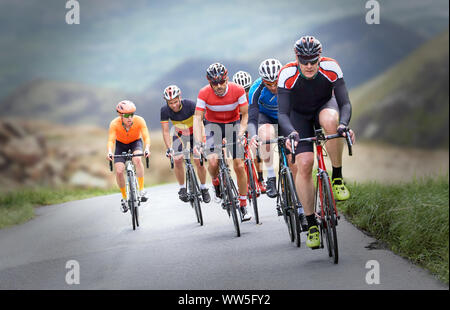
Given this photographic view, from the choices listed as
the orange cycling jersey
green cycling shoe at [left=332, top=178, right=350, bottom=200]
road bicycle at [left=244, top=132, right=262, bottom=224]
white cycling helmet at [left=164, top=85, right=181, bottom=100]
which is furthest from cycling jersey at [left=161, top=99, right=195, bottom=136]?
green cycling shoe at [left=332, top=178, right=350, bottom=200]

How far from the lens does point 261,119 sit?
24.7 ft

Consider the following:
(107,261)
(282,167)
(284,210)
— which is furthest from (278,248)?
(107,261)

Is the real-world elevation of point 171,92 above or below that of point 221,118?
above

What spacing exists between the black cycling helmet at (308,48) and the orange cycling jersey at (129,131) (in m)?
4.09

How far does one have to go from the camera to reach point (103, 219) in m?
9.60

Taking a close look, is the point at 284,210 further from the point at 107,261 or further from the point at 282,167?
the point at 107,261

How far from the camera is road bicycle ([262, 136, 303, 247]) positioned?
5.79m

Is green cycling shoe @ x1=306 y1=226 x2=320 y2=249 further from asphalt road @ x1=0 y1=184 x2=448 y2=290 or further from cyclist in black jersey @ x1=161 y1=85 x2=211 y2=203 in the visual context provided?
cyclist in black jersey @ x1=161 y1=85 x2=211 y2=203

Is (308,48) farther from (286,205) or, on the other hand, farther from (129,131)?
(129,131)

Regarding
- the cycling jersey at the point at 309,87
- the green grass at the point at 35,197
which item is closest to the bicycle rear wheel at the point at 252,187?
the cycling jersey at the point at 309,87

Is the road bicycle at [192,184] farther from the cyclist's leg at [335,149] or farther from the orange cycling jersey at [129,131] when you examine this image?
the cyclist's leg at [335,149]

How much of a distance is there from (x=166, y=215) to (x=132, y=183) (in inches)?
53.1

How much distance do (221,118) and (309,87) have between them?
266 cm

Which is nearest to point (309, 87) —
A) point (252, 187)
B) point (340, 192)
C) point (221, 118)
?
point (340, 192)
